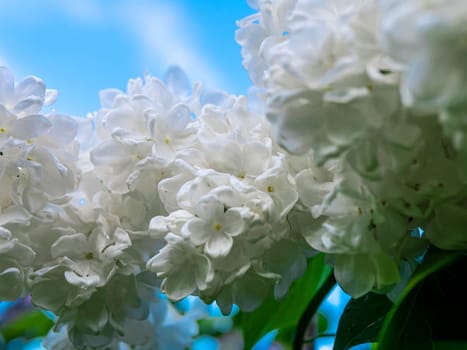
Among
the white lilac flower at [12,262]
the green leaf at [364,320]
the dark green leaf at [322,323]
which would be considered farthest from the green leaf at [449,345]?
the dark green leaf at [322,323]

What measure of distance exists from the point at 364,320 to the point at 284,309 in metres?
0.30

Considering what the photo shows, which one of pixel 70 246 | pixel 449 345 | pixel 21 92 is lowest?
pixel 449 345

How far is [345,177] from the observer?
461 millimetres

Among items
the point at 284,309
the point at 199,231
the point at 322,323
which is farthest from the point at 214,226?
the point at 322,323

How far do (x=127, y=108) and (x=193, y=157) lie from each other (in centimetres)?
9

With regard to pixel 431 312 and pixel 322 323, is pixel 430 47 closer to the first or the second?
pixel 431 312

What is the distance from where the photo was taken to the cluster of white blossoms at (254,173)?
0.40 metres

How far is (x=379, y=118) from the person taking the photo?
0.40 meters

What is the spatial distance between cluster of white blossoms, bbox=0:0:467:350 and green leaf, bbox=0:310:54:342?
1.80 ft

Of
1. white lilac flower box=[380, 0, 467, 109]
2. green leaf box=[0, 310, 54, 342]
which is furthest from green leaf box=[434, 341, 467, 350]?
green leaf box=[0, 310, 54, 342]

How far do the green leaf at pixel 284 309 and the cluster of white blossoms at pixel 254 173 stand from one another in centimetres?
21

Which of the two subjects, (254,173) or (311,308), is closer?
(254,173)

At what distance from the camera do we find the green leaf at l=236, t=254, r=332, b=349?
0.91 metres

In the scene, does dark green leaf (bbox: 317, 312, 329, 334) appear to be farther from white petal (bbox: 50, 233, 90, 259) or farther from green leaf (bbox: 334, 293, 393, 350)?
white petal (bbox: 50, 233, 90, 259)
